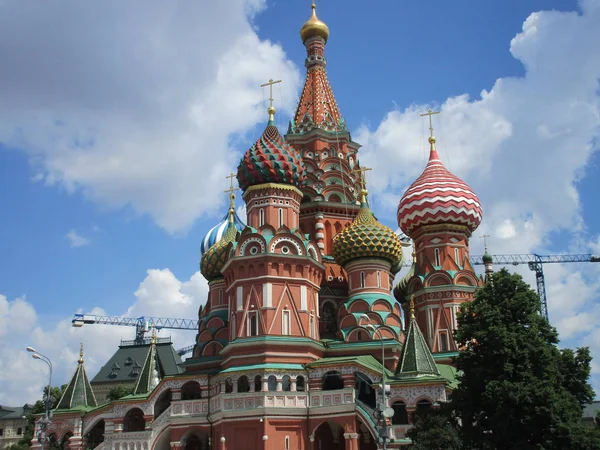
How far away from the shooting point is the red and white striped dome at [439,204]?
38.0 metres

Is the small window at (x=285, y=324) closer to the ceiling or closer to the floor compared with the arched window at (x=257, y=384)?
closer to the ceiling

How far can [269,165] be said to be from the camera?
34156mm

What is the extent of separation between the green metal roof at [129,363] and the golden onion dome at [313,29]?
109ft

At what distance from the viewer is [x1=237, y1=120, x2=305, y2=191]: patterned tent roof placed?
34.2m

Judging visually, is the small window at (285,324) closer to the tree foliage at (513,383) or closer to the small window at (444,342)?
the tree foliage at (513,383)

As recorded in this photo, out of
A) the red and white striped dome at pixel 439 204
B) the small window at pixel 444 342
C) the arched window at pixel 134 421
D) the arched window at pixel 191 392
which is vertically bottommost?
the arched window at pixel 134 421

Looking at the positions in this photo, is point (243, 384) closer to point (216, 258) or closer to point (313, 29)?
point (216, 258)

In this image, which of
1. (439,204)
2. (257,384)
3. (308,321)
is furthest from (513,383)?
(439,204)

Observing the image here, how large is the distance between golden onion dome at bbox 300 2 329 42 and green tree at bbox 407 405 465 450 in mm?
27081

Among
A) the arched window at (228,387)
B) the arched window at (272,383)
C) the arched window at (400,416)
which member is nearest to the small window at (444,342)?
the arched window at (400,416)

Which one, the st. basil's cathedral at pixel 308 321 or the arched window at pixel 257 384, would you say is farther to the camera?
the arched window at pixel 257 384

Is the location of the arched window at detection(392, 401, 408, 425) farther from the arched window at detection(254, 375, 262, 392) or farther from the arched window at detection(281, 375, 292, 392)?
the arched window at detection(254, 375, 262, 392)

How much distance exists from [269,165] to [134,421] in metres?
14.4

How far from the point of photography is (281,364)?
30.4m
